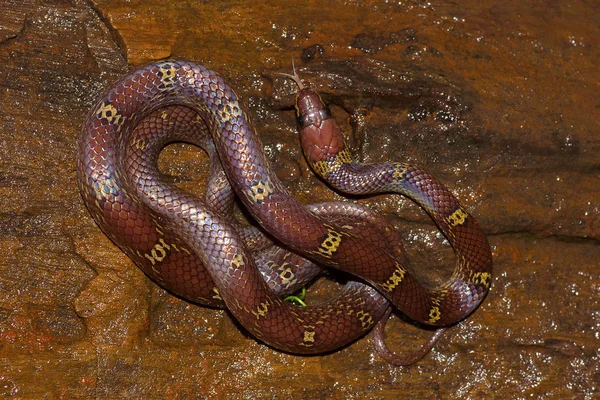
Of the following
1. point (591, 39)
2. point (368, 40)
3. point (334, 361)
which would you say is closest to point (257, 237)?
point (334, 361)

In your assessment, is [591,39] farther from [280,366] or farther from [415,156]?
[280,366]

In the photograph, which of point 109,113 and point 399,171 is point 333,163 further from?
point 109,113

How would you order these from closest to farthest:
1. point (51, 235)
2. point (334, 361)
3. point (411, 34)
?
point (51, 235), point (334, 361), point (411, 34)

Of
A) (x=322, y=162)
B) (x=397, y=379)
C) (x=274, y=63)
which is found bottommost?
(x=397, y=379)

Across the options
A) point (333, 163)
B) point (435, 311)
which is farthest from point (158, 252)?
point (435, 311)

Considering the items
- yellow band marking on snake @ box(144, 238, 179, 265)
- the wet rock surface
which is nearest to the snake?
yellow band marking on snake @ box(144, 238, 179, 265)

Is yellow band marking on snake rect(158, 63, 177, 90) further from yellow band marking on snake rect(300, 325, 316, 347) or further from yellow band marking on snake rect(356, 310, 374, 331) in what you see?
yellow band marking on snake rect(356, 310, 374, 331)
